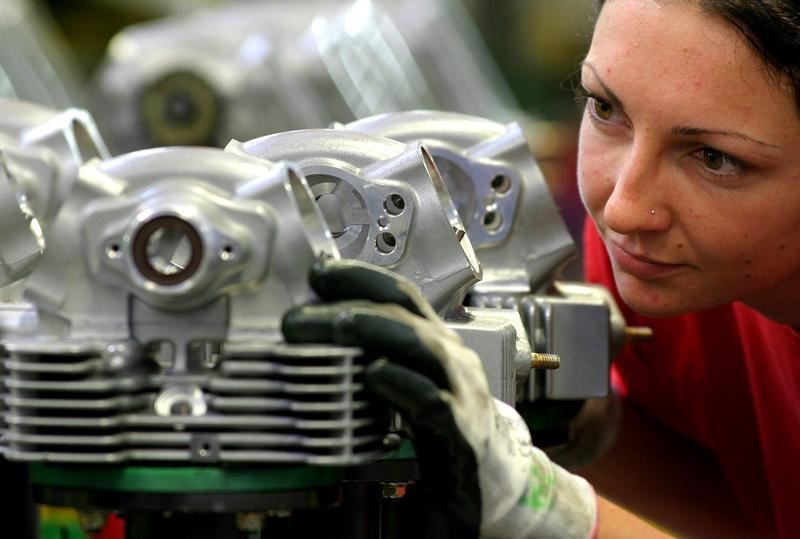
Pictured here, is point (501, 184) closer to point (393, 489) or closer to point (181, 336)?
point (393, 489)

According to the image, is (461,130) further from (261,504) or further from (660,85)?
(261,504)

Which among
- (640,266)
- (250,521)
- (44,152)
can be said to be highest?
(44,152)

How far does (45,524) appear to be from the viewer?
Result: 1.25m

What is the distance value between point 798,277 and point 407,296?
0.64 meters

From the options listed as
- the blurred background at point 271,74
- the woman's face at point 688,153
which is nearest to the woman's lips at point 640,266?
the woman's face at point 688,153

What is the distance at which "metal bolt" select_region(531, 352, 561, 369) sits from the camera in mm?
1123

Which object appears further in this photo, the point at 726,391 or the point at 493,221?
the point at 726,391

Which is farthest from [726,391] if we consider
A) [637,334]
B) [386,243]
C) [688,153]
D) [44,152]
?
[44,152]

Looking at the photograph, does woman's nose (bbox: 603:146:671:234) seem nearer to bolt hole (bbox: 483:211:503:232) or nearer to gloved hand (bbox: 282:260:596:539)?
bolt hole (bbox: 483:211:503:232)

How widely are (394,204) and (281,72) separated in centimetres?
220

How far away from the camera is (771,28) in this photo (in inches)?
44.8

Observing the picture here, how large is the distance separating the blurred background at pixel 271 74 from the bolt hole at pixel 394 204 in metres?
1.62

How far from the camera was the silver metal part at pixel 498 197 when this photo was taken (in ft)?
4.28

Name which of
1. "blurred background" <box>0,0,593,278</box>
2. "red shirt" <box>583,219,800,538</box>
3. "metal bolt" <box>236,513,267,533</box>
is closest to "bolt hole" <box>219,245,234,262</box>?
"metal bolt" <box>236,513,267,533</box>
